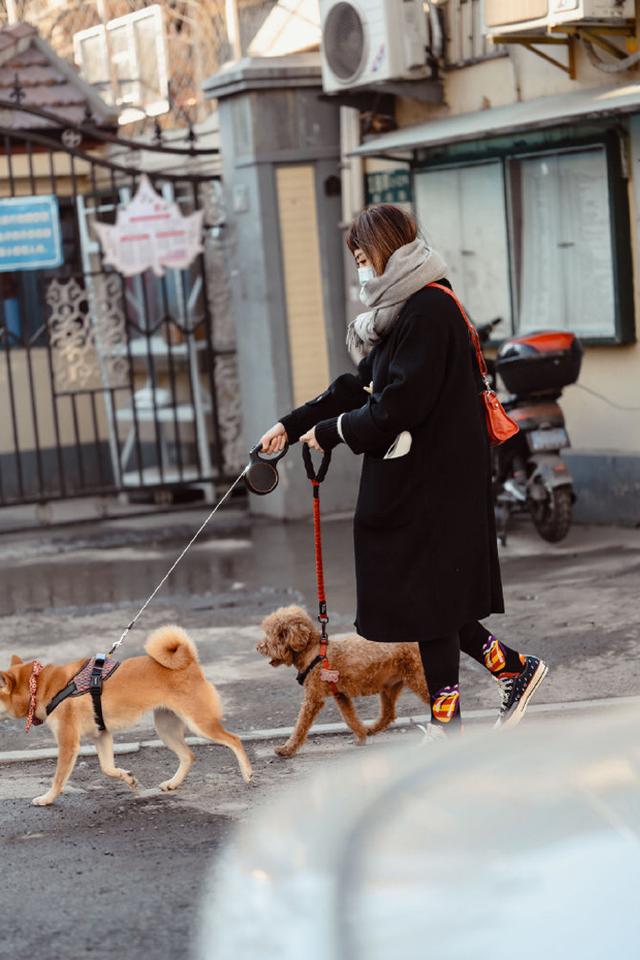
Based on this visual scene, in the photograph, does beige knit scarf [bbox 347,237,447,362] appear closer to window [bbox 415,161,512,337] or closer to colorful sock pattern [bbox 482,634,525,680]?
colorful sock pattern [bbox 482,634,525,680]

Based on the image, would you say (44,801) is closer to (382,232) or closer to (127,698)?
(127,698)

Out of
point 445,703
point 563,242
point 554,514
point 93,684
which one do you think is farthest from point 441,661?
point 563,242

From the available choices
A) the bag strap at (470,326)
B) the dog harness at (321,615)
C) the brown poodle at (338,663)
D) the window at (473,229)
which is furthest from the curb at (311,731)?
the window at (473,229)

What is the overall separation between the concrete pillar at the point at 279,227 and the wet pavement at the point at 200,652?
969mm

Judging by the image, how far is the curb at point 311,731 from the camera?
6.73m

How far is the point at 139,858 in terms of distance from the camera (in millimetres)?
5375

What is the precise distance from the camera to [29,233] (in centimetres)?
1192

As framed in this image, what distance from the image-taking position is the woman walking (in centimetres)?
548

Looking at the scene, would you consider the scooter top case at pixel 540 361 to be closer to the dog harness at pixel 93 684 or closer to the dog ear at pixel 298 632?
the dog ear at pixel 298 632

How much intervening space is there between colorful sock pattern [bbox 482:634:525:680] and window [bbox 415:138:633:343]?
199 inches

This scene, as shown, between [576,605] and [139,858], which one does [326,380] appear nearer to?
[576,605]

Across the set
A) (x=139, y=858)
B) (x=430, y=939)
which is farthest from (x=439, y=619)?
(x=430, y=939)

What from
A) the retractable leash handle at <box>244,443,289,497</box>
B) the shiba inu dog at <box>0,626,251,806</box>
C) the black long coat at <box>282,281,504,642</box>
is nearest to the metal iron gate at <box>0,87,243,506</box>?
the retractable leash handle at <box>244,443,289,497</box>

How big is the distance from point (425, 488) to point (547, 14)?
5195 mm
